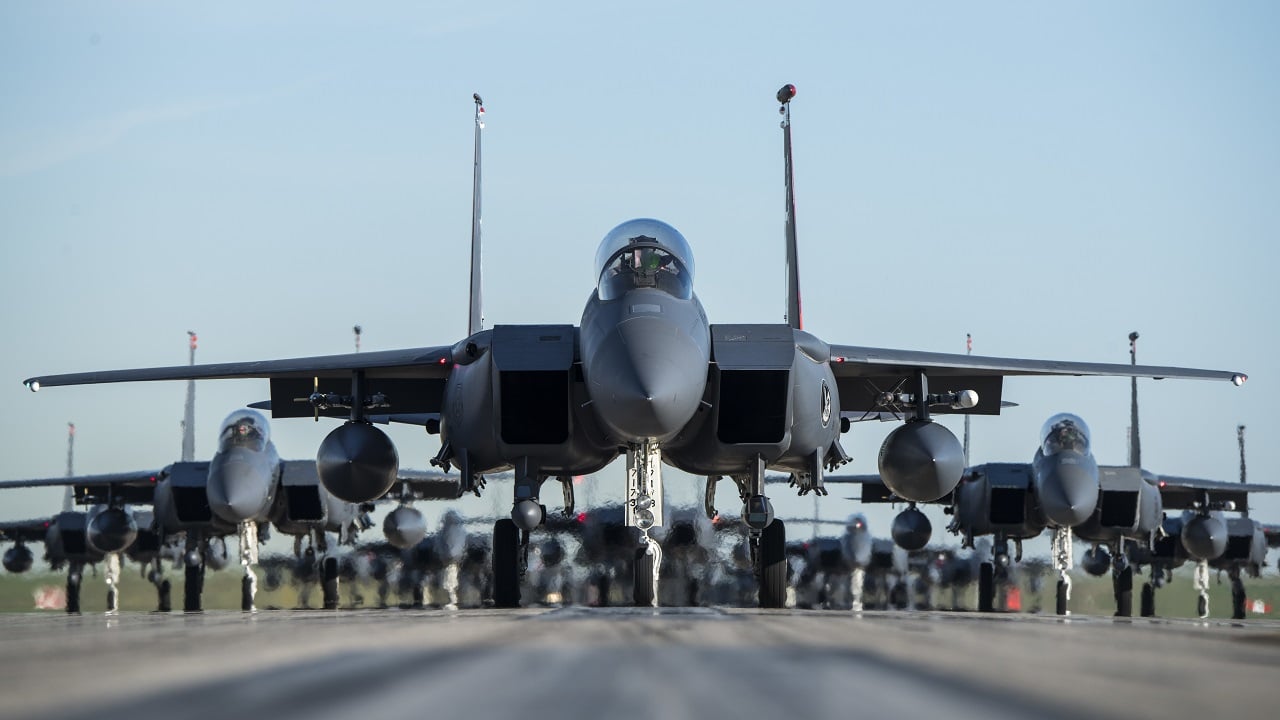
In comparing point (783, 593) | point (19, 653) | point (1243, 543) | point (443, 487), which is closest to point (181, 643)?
point (19, 653)

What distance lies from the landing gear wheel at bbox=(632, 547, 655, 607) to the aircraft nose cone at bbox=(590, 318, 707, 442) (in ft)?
3.63

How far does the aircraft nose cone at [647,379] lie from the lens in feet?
38.8

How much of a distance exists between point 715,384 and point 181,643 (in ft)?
25.4

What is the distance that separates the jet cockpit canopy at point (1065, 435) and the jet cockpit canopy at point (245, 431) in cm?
1250

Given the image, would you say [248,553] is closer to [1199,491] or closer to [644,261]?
[644,261]

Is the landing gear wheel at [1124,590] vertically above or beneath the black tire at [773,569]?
beneath

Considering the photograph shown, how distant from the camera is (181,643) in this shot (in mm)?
6180

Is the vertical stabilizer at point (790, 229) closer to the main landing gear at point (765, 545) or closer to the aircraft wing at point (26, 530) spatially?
the main landing gear at point (765, 545)

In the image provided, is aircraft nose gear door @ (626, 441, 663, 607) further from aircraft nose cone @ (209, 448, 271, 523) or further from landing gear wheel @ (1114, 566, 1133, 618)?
landing gear wheel @ (1114, 566, 1133, 618)

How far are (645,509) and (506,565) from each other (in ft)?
9.71

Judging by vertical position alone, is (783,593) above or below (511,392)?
below

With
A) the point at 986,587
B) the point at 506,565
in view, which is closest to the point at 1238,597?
the point at 986,587

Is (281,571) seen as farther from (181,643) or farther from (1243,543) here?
(181,643)

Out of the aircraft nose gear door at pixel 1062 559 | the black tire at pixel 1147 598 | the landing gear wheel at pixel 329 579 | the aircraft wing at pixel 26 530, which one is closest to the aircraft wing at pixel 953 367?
the aircraft nose gear door at pixel 1062 559
